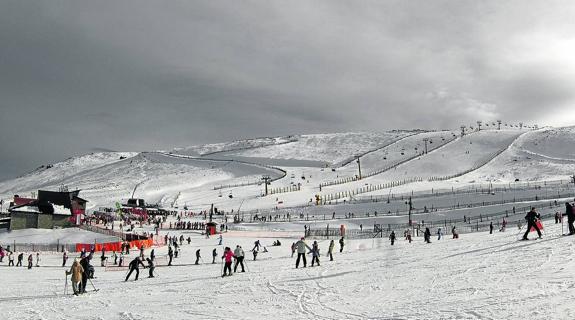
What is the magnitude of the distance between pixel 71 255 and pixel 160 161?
133981 mm

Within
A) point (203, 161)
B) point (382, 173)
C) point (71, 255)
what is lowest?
point (71, 255)

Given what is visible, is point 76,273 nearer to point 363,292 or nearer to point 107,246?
point 363,292

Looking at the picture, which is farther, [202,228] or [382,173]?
[382,173]

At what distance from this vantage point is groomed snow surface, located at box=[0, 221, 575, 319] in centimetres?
884

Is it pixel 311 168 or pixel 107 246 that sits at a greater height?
pixel 311 168

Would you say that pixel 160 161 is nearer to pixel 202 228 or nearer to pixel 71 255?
pixel 202 228

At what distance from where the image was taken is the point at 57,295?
1438 cm

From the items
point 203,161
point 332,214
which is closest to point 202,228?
point 332,214

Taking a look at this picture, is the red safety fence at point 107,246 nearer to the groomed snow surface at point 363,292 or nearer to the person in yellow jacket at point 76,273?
the groomed snow surface at point 363,292

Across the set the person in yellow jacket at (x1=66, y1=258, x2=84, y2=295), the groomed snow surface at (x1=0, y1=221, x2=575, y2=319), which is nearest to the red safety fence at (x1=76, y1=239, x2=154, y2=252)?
the groomed snow surface at (x1=0, y1=221, x2=575, y2=319)

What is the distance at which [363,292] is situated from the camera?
11414 mm

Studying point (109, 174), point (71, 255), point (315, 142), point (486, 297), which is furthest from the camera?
point (315, 142)

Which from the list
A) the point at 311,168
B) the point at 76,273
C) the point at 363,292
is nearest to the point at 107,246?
the point at 76,273

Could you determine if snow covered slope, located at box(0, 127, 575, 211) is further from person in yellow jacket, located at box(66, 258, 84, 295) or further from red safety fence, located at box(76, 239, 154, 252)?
person in yellow jacket, located at box(66, 258, 84, 295)
